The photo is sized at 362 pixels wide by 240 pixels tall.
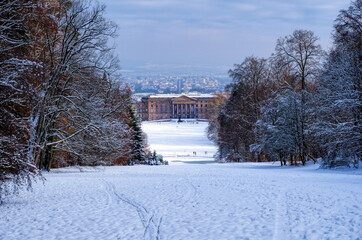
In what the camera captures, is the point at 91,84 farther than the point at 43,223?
Yes

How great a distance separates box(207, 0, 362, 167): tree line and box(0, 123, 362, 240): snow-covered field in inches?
165

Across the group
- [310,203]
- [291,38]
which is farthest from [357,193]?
[291,38]

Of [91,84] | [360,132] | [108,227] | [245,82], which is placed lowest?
[108,227]

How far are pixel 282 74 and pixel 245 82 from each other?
2981 mm

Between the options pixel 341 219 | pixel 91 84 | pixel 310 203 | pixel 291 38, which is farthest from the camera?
pixel 291 38

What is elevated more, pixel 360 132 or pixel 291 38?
pixel 291 38

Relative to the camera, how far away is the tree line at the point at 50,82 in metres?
8.99

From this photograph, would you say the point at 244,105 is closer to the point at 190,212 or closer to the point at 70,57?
the point at 70,57

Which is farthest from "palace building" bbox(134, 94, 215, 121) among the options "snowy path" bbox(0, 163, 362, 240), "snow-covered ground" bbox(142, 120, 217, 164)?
"snowy path" bbox(0, 163, 362, 240)

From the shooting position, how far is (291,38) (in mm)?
23703

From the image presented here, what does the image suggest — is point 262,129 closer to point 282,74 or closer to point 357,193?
point 282,74

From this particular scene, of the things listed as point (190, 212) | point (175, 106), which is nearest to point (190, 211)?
point (190, 212)

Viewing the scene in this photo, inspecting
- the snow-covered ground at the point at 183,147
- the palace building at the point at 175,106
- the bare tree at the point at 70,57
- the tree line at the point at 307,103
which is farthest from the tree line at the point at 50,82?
the palace building at the point at 175,106

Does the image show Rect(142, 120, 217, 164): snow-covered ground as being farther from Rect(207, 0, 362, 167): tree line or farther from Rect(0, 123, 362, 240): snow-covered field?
Rect(0, 123, 362, 240): snow-covered field
